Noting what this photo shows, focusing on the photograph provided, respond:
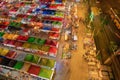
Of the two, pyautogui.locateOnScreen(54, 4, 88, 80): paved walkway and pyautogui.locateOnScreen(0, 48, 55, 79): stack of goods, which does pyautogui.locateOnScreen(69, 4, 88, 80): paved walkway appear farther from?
pyautogui.locateOnScreen(0, 48, 55, 79): stack of goods

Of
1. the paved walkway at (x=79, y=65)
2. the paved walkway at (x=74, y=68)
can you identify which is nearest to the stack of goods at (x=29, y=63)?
the paved walkway at (x=74, y=68)

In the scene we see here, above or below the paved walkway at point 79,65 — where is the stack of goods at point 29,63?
above

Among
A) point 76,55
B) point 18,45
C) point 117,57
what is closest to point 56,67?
point 76,55

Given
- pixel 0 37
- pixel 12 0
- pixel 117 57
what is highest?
pixel 12 0

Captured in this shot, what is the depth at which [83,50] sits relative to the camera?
54.4 feet

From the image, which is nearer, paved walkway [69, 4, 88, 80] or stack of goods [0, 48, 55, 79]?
stack of goods [0, 48, 55, 79]

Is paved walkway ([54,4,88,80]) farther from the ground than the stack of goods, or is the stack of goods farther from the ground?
the stack of goods

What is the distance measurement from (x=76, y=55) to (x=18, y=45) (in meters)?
8.10

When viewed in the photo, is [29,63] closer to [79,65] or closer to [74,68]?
[74,68]

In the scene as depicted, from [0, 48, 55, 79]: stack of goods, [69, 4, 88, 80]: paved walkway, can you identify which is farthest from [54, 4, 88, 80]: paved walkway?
[0, 48, 55, 79]: stack of goods

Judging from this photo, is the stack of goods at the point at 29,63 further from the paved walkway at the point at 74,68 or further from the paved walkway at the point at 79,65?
the paved walkway at the point at 79,65

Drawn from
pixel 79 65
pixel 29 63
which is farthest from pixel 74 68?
pixel 29 63

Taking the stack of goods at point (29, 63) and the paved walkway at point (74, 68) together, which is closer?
the stack of goods at point (29, 63)

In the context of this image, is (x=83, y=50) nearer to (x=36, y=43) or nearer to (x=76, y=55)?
(x=76, y=55)
